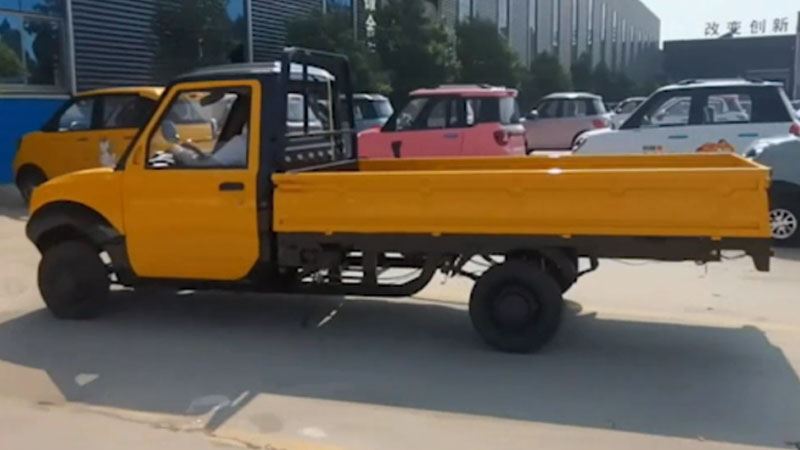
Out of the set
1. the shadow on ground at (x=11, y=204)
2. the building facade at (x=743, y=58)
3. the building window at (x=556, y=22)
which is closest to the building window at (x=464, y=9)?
the building window at (x=556, y=22)

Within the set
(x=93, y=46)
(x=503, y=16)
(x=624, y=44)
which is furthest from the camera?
(x=624, y=44)

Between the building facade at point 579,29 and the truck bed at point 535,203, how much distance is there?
3012 centimetres

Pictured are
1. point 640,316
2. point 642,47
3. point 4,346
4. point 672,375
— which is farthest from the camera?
point 642,47

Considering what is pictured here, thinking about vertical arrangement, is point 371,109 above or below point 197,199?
above

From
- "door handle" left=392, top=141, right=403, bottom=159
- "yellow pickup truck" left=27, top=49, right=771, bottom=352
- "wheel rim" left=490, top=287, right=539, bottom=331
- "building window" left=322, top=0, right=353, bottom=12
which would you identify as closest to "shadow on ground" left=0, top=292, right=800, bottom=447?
"wheel rim" left=490, top=287, right=539, bottom=331

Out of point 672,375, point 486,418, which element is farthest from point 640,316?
point 486,418

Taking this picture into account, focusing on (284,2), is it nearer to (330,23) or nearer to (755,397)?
(330,23)

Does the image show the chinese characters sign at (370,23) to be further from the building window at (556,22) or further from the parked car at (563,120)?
the building window at (556,22)

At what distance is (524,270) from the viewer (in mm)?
5484

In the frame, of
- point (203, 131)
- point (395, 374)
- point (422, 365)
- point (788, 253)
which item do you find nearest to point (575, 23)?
point (788, 253)

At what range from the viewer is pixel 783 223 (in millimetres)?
8953

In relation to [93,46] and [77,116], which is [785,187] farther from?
[93,46]

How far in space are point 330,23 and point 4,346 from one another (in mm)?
16682

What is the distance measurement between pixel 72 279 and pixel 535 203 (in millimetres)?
3731
